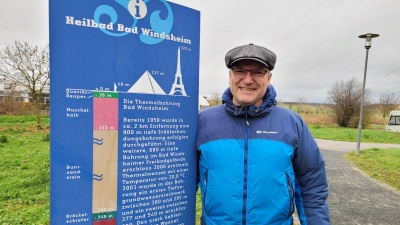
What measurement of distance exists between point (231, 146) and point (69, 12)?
138 cm

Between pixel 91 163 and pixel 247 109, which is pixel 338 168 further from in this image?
pixel 91 163

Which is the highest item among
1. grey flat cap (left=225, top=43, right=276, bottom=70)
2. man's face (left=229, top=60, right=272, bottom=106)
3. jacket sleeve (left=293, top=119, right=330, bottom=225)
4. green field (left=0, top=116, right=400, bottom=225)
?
grey flat cap (left=225, top=43, right=276, bottom=70)

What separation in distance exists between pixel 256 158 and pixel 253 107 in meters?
0.37

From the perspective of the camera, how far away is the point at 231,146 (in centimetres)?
182

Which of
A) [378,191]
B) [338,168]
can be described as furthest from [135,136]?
[338,168]

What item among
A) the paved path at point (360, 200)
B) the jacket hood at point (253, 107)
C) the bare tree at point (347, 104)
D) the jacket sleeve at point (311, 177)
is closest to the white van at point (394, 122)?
the bare tree at point (347, 104)

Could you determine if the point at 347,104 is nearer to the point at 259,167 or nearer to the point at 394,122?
the point at 394,122

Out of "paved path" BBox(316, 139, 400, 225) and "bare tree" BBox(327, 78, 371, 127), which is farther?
"bare tree" BBox(327, 78, 371, 127)

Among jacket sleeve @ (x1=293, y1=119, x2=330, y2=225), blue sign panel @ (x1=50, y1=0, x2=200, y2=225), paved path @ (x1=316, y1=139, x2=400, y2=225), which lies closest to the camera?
blue sign panel @ (x1=50, y1=0, x2=200, y2=225)

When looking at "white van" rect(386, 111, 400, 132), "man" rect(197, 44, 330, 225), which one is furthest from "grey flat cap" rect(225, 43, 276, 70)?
"white van" rect(386, 111, 400, 132)

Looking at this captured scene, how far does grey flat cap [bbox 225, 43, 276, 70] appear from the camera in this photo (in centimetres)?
179

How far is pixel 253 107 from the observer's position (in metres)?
1.86

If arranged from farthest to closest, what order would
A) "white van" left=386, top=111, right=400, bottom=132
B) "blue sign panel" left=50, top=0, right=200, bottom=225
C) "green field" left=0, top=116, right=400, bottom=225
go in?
"white van" left=386, top=111, right=400, bottom=132, "green field" left=0, top=116, right=400, bottom=225, "blue sign panel" left=50, top=0, right=200, bottom=225

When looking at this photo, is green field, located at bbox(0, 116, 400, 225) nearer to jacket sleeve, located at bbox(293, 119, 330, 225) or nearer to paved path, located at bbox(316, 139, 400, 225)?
paved path, located at bbox(316, 139, 400, 225)
